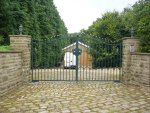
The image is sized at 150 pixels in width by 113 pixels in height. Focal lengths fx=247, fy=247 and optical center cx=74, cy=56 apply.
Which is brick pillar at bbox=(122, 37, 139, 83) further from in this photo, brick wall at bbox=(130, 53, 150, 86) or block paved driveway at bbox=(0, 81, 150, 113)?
block paved driveway at bbox=(0, 81, 150, 113)

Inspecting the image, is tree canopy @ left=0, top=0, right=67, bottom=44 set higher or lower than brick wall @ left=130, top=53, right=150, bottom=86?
higher

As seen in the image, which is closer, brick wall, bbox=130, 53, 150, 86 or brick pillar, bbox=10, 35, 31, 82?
brick wall, bbox=130, 53, 150, 86

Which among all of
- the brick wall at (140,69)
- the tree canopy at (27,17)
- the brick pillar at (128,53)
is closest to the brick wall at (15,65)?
the tree canopy at (27,17)

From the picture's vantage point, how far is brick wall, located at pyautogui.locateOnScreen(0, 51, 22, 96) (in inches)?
322

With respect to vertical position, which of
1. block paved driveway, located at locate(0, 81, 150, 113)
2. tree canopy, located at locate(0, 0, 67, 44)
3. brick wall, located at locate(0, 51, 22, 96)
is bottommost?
block paved driveway, located at locate(0, 81, 150, 113)

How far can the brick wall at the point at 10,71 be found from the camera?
8.19m

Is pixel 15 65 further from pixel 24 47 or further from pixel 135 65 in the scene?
pixel 135 65

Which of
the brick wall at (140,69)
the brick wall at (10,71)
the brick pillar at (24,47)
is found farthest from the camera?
the brick pillar at (24,47)

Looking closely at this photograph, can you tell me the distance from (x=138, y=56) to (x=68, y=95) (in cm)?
386

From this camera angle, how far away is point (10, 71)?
29.8 ft

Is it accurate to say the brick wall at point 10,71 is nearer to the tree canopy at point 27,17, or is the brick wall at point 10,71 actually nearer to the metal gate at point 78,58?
the metal gate at point 78,58

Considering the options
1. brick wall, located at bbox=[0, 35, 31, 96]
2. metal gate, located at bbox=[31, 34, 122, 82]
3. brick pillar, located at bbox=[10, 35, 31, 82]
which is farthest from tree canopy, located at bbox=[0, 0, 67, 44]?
brick wall, located at bbox=[0, 35, 31, 96]

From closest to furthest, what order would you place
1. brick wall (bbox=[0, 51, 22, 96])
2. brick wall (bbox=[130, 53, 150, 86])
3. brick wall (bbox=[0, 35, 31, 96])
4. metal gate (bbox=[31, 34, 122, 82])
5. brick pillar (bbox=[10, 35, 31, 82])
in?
1. brick wall (bbox=[0, 51, 22, 96])
2. brick wall (bbox=[0, 35, 31, 96])
3. brick wall (bbox=[130, 53, 150, 86])
4. brick pillar (bbox=[10, 35, 31, 82])
5. metal gate (bbox=[31, 34, 122, 82])

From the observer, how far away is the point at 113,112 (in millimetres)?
5969
